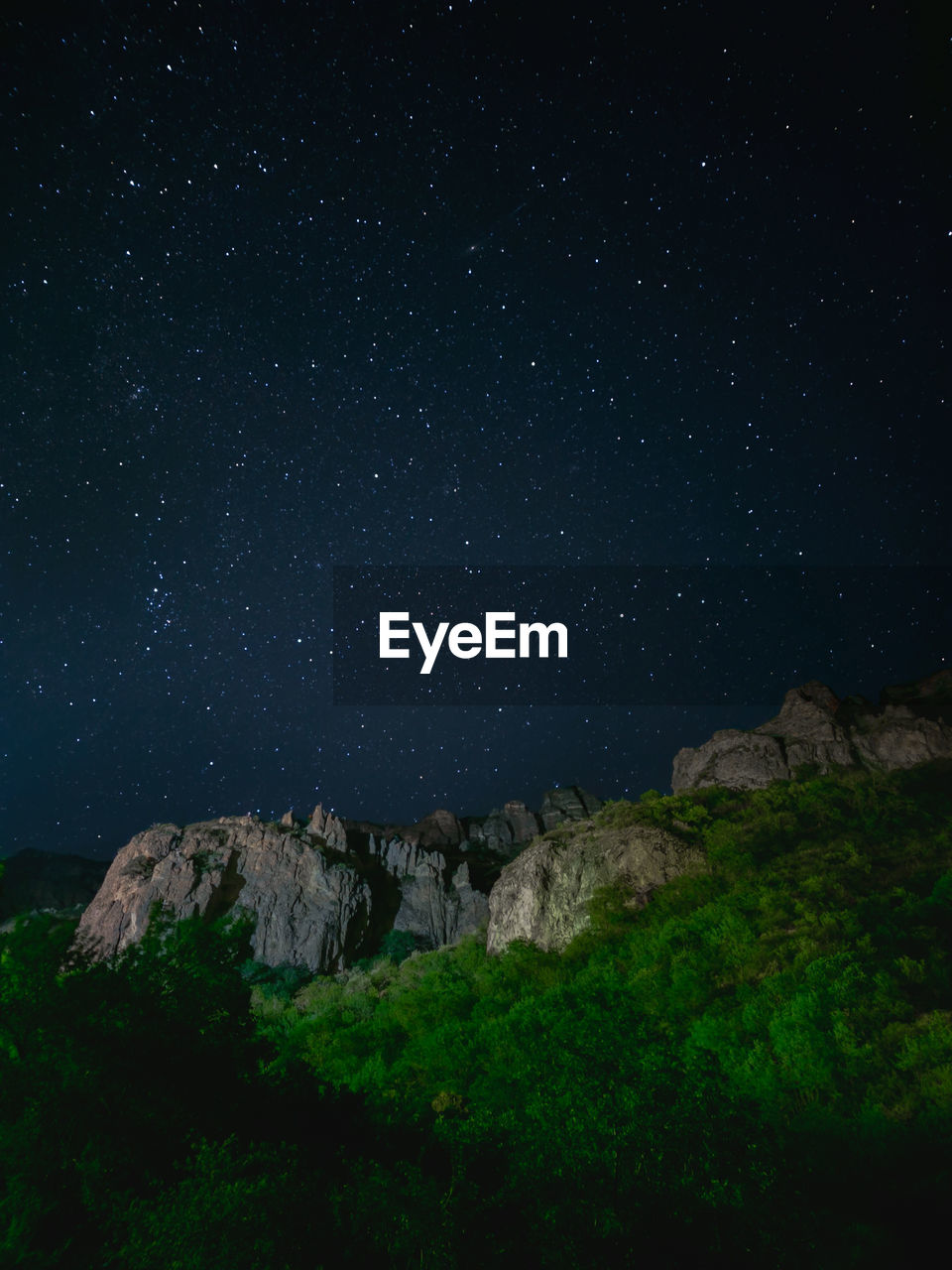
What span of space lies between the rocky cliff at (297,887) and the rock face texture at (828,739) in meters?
23.9

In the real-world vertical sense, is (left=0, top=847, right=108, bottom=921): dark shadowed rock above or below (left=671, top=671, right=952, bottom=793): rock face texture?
below

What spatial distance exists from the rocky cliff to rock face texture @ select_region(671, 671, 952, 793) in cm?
2388

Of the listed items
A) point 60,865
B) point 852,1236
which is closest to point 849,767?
point 852,1236

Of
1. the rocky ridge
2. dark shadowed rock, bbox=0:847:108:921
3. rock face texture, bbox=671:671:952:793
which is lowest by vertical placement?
dark shadowed rock, bbox=0:847:108:921

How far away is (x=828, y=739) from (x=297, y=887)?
42.8 metres

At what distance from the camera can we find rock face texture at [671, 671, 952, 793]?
111 ft

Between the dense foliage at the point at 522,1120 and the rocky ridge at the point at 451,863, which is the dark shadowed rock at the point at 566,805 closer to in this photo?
the rocky ridge at the point at 451,863

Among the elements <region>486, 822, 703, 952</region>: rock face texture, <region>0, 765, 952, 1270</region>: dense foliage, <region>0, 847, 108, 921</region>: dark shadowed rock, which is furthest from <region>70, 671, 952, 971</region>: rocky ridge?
<region>0, 847, 108, 921</region>: dark shadowed rock

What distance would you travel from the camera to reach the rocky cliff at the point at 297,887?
159ft

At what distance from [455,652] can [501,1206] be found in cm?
1980

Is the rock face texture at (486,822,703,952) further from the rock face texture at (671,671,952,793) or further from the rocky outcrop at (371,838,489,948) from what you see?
the rocky outcrop at (371,838,489,948)

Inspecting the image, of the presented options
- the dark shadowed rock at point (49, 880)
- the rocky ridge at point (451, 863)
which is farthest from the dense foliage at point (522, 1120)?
the dark shadowed rock at point (49, 880)

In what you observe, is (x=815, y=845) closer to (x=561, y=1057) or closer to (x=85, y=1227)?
(x=561, y=1057)

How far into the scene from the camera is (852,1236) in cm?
806
